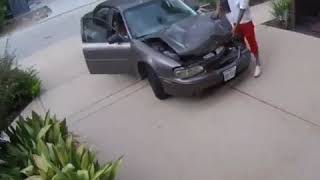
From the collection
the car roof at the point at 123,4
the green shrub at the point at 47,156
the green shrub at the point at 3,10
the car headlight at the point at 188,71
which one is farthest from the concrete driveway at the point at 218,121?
the green shrub at the point at 3,10

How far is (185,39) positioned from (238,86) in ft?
3.68

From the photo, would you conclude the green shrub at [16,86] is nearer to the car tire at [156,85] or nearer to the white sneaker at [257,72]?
the car tire at [156,85]

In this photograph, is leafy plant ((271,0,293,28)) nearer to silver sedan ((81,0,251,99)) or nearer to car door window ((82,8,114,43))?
silver sedan ((81,0,251,99))

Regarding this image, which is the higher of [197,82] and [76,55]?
[197,82]

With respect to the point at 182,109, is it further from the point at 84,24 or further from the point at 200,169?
the point at 84,24

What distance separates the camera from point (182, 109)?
21.1ft

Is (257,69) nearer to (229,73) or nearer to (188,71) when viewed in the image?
(229,73)

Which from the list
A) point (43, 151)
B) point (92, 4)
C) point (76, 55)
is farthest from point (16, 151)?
point (92, 4)

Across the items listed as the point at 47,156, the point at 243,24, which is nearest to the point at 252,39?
the point at 243,24

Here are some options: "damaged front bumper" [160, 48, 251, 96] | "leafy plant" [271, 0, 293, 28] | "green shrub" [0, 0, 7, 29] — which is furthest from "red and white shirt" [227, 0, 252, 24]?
"green shrub" [0, 0, 7, 29]

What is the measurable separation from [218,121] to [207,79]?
632 mm

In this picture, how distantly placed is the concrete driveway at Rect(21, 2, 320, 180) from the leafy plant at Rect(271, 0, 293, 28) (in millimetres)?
305

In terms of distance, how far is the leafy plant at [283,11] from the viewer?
837 cm

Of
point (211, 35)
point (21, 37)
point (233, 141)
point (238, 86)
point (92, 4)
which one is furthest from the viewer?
point (92, 4)
